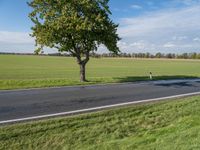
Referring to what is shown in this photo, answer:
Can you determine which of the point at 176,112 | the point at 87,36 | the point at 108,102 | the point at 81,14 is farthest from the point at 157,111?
the point at 81,14

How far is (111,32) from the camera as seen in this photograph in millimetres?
19656

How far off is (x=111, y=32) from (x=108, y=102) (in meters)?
9.55

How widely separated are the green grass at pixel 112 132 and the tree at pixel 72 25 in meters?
10.4

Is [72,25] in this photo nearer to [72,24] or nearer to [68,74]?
[72,24]

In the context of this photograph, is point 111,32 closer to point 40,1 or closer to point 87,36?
point 87,36

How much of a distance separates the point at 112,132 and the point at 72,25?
12.3m

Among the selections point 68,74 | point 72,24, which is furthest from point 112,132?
point 68,74

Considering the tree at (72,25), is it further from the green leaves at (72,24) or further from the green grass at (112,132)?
the green grass at (112,132)

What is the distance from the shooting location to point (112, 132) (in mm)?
7543

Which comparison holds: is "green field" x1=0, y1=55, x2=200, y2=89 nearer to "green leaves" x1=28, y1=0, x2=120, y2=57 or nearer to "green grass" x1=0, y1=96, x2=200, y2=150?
"green leaves" x1=28, y1=0, x2=120, y2=57

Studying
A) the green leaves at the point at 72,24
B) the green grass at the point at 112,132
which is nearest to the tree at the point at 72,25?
the green leaves at the point at 72,24

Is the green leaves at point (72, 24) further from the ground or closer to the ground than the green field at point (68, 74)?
further from the ground

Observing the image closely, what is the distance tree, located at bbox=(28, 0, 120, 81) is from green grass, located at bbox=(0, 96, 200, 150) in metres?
10.4

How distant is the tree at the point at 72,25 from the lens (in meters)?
18.7
